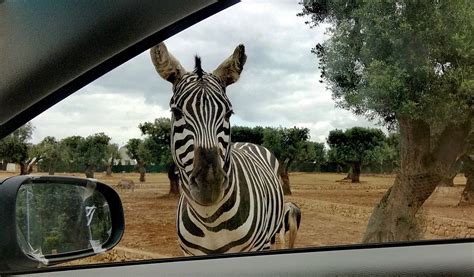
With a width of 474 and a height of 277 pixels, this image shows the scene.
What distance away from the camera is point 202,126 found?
2123 millimetres

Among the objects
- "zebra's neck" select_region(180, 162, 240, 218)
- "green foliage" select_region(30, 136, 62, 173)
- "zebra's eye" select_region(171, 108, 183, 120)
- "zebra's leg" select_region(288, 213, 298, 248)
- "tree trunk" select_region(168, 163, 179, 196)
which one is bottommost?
"zebra's leg" select_region(288, 213, 298, 248)

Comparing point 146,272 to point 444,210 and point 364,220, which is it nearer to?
point 364,220

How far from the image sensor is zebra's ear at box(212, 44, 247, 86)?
2176 mm

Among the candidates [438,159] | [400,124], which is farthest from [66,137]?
[438,159]

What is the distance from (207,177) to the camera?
2.13 meters

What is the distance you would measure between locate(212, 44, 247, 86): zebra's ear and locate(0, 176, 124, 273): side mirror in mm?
1260

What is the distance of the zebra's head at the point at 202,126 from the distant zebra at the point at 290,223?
0.89 feet

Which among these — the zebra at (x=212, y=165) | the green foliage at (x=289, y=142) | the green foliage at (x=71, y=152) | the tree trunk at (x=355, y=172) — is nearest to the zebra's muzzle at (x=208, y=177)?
the zebra at (x=212, y=165)

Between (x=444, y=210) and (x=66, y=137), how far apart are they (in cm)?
149

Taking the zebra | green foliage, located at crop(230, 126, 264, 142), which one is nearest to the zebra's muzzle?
the zebra

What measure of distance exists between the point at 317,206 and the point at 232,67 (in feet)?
2.26

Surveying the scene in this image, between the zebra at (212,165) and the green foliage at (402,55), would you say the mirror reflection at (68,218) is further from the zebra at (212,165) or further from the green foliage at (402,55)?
the green foliage at (402,55)

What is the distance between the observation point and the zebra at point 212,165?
2117mm

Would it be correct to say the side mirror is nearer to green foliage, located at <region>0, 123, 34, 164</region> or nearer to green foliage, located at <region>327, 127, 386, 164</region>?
green foliage, located at <region>0, 123, 34, 164</region>
